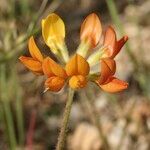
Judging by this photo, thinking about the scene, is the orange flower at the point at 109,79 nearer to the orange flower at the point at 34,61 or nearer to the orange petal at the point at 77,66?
the orange petal at the point at 77,66

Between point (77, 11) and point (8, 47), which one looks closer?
point (8, 47)

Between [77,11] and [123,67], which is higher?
[77,11]

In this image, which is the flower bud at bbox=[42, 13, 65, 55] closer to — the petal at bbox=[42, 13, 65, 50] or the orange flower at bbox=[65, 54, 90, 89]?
the petal at bbox=[42, 13, 65, 50]

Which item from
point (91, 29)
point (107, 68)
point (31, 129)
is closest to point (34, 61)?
point (107, 68)

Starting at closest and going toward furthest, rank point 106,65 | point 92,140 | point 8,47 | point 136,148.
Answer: point 106,65 → point 8,47 → point 136,148 → point 92,140

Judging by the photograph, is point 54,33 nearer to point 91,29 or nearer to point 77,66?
point 91,29

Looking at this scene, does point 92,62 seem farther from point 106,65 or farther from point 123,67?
point 123,67

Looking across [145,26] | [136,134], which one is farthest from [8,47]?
[145,26]

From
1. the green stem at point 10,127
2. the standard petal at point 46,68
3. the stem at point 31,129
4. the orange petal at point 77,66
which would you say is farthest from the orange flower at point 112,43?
the stem at point 31,129
